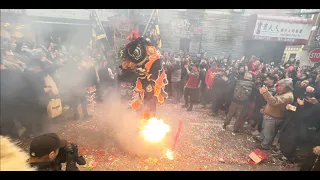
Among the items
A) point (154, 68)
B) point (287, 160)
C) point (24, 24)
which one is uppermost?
point (24, 24)

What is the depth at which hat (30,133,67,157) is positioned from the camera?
6.29 feet

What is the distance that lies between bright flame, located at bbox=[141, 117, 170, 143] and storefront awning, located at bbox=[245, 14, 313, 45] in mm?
11065

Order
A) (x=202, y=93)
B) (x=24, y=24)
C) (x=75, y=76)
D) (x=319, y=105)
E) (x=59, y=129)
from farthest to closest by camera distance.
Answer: (x=24, y=24) → (x=202, y=93) → (x=75, y=76) → (x=59, y=129) → (x=319, y=105)

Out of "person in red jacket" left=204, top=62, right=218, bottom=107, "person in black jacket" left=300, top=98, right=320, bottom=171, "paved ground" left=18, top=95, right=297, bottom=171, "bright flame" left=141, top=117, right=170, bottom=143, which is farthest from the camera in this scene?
"person in red jacket" left=204, top=62, right=218, bottom=107

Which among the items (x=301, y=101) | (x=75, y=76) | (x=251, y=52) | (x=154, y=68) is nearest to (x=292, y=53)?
(x=251, y=52)

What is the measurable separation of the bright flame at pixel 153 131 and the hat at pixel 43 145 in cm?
298

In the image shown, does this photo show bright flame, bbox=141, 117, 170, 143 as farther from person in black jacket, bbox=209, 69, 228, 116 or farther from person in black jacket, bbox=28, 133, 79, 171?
person in black jacket, bbox=28, 133, 79, 171

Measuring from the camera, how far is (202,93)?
26.3 feet

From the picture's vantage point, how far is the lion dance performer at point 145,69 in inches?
176

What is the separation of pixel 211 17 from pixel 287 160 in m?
11.5

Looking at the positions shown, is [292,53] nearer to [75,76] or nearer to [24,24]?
[75,76]

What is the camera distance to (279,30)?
12.6 meters

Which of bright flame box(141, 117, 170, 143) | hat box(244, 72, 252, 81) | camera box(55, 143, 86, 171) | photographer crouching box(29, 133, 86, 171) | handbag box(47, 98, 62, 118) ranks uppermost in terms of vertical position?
hat box(244, 72, 252, 81)

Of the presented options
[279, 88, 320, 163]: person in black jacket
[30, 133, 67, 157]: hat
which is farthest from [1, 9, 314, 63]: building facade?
[30, 133, 67, 157]: hat
